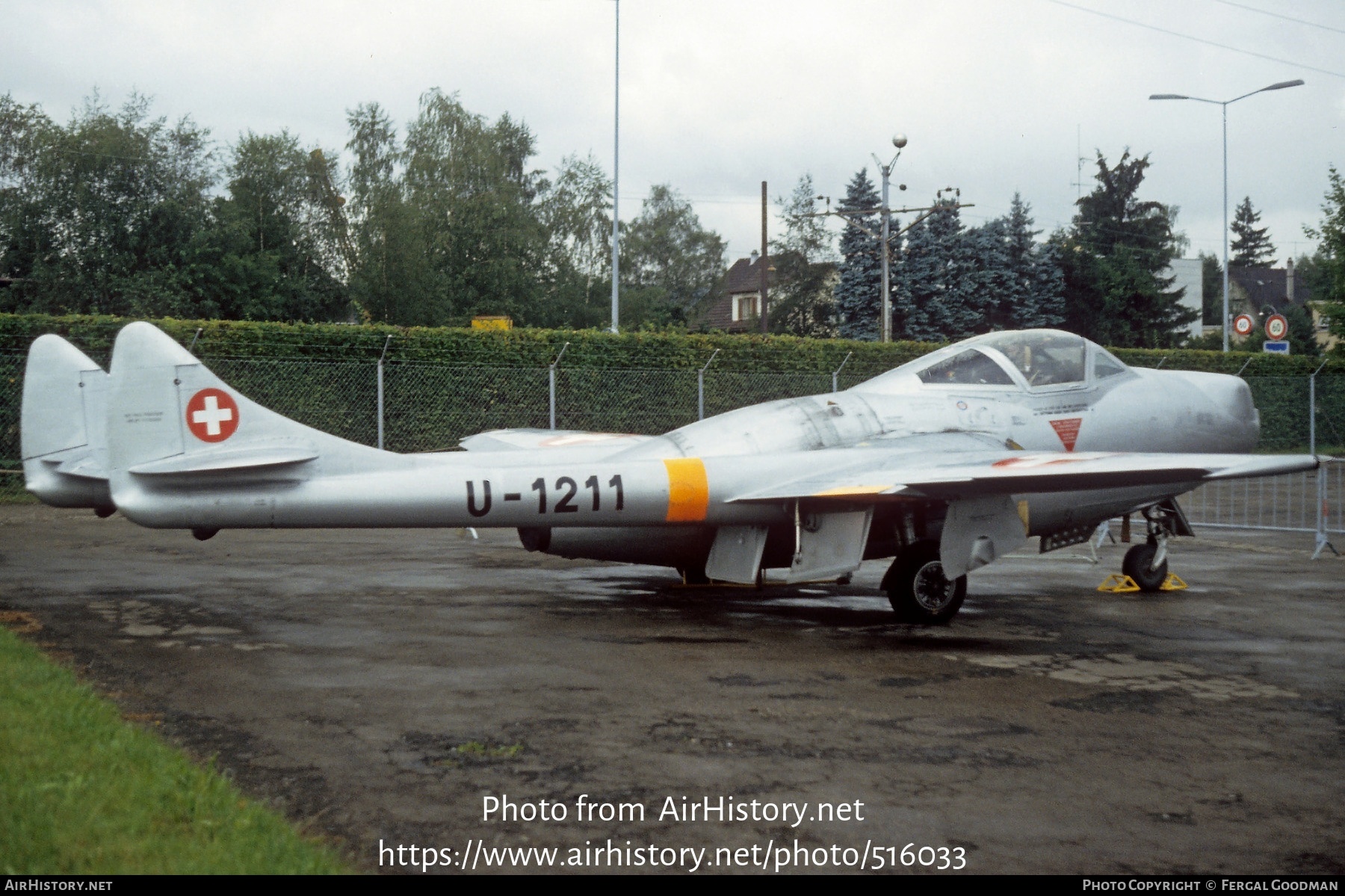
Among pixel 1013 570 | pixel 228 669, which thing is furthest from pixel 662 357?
pixel 228 669

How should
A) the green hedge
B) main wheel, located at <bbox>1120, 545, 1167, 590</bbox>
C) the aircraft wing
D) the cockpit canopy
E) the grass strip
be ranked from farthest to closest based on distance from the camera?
the green hedge
main wheel, located at <bbox>1120, 545, 1167, 590</bbox>
the cockpit canopy
the aircraft wing
the grass strip

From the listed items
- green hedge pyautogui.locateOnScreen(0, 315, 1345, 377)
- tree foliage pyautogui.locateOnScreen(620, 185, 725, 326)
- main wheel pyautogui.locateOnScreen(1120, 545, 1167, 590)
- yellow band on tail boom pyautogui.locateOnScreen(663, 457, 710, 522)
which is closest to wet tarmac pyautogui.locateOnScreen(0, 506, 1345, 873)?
main wheel pyautogui.locateOnScreen(1120, 545, 1167, 590)

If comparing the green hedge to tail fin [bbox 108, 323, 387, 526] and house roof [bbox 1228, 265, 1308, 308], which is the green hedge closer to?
tail fin [bbox 108, 323, 387, 526]

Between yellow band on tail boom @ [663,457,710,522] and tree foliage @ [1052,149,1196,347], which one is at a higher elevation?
tree foliage @ [1052,149,1196,347]

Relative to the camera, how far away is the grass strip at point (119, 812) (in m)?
3.92

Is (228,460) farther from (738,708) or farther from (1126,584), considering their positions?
(1126,584)

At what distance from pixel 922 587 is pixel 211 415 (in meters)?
5.73

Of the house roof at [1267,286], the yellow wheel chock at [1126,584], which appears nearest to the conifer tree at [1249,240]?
the house roof at [1267,286]

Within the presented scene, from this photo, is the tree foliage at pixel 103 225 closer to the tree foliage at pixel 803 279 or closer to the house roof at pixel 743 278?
the tree foliage at pixel 803 279

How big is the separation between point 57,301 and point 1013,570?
101 feet

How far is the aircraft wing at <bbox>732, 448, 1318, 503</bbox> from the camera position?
8.77m

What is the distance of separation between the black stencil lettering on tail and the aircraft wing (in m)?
2.04

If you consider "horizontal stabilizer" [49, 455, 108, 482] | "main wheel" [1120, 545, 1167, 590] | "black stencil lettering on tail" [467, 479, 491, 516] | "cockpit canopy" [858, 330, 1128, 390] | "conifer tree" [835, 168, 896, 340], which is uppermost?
"conifer tree" [835, 168, 896, 340]

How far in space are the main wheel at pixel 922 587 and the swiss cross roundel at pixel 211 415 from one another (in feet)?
17.4
